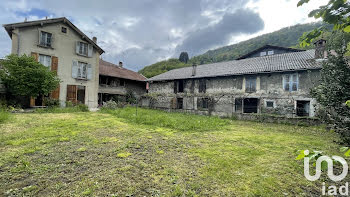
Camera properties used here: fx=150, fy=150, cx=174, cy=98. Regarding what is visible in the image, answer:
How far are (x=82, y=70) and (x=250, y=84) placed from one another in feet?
55.0

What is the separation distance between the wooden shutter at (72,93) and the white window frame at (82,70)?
1.24 metres

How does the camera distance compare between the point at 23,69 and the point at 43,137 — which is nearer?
the point at 43,137

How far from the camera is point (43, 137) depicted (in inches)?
182

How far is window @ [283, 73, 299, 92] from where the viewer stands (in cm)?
1166

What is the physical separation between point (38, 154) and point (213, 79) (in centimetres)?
1491

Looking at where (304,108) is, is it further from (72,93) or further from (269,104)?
(72,93)

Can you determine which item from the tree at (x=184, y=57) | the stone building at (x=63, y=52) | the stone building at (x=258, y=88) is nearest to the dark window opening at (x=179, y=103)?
the stone building at (x=258, y=88)

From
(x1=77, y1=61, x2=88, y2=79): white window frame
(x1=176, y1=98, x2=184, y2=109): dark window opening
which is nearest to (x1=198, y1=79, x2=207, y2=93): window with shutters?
(x1=176, y1=98, x2=184, y2=109): dark window opening

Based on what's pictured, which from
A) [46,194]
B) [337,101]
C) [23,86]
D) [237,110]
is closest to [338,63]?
[337,101]

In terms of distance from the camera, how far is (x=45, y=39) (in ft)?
44.2

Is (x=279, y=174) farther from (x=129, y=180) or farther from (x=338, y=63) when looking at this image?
(x=338, y=63)

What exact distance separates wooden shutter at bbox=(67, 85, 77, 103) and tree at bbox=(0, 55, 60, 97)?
370 centimetres

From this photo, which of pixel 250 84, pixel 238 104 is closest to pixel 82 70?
pixel 238 104

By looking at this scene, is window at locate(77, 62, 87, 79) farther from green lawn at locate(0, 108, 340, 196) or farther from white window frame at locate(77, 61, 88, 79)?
green lawn at locate(0, 108, 340, 196)
